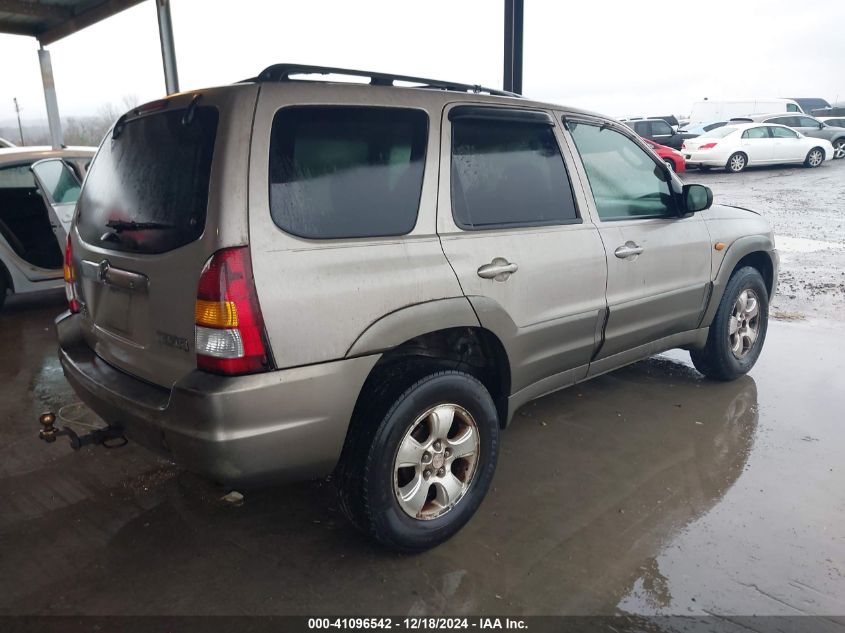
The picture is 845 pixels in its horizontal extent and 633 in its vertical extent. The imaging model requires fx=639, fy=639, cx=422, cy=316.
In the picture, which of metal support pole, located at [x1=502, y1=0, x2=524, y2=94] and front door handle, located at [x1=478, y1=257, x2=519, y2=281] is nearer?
front door handle, located at [x1=478, y1=257, x2=519, y2=281]

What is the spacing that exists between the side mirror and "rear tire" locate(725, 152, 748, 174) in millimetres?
16177

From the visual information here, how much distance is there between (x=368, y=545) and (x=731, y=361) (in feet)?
9.43

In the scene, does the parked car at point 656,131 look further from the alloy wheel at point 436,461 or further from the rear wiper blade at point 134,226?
the rear wiper blade at point 134,226

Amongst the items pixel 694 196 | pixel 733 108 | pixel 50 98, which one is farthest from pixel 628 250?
pixel 733 108

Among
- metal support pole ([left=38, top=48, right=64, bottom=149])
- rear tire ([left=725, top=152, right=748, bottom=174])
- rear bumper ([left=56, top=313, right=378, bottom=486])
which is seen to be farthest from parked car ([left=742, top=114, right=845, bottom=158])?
rear bumper ([left=56, top=313, right=378, bottom=486])

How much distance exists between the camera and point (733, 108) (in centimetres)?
2706

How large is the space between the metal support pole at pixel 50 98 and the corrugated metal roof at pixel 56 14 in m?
0.61

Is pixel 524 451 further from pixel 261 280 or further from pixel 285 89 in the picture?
pixel 285 89

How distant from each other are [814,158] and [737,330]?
18.2 metres

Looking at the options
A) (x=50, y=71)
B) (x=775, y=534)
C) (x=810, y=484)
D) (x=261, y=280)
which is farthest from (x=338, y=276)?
(x=50, y=71)

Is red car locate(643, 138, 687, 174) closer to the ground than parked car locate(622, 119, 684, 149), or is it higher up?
closer to the ground

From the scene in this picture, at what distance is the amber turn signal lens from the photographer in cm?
208

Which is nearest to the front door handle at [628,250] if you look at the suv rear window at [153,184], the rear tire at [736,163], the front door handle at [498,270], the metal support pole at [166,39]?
the front door handle at [498,270]

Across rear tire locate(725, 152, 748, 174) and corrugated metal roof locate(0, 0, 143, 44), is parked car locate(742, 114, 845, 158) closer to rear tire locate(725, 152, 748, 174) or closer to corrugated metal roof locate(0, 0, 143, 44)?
rear tire locate(725, 152, 748, 174)
